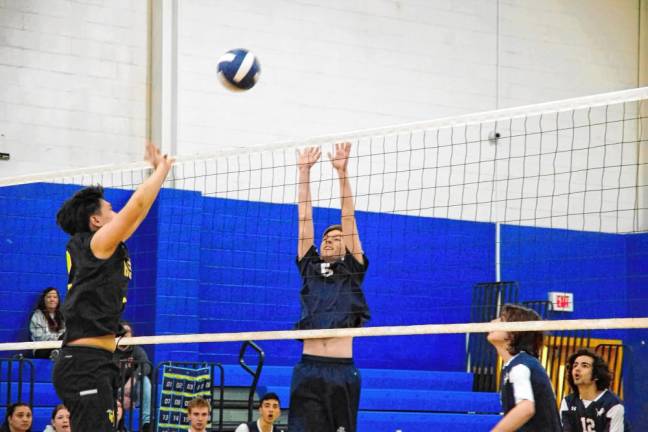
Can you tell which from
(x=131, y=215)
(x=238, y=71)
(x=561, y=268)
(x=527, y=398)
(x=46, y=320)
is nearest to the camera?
(x=131, y=215)

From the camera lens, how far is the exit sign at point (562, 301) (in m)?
18.0

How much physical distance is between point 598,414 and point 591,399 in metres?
0.14

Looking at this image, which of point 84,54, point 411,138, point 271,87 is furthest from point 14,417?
point 411,138

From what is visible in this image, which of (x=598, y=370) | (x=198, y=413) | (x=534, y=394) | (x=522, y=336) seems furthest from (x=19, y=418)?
(x=534, y=394)

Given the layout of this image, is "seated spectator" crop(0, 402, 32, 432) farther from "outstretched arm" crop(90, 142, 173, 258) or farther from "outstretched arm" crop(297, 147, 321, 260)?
"outstretched arm" crop(90, 142, 173, 258)

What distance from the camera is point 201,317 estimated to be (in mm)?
15547

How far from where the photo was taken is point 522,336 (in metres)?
7.68

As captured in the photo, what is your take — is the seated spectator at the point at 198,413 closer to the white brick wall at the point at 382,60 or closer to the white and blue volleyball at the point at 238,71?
the white and blue volleyball at the point at 238,71

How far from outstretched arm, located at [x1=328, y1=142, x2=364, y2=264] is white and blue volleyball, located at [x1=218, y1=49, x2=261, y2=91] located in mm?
1571

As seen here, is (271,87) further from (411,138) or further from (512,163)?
(512,163)

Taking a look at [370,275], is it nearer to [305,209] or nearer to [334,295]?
[305,209]

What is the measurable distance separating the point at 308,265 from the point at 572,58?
1184 cm

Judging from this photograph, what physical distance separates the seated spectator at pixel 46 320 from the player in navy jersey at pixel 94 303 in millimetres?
7190

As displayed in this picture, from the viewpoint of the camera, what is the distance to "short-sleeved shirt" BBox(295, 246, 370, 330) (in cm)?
820
